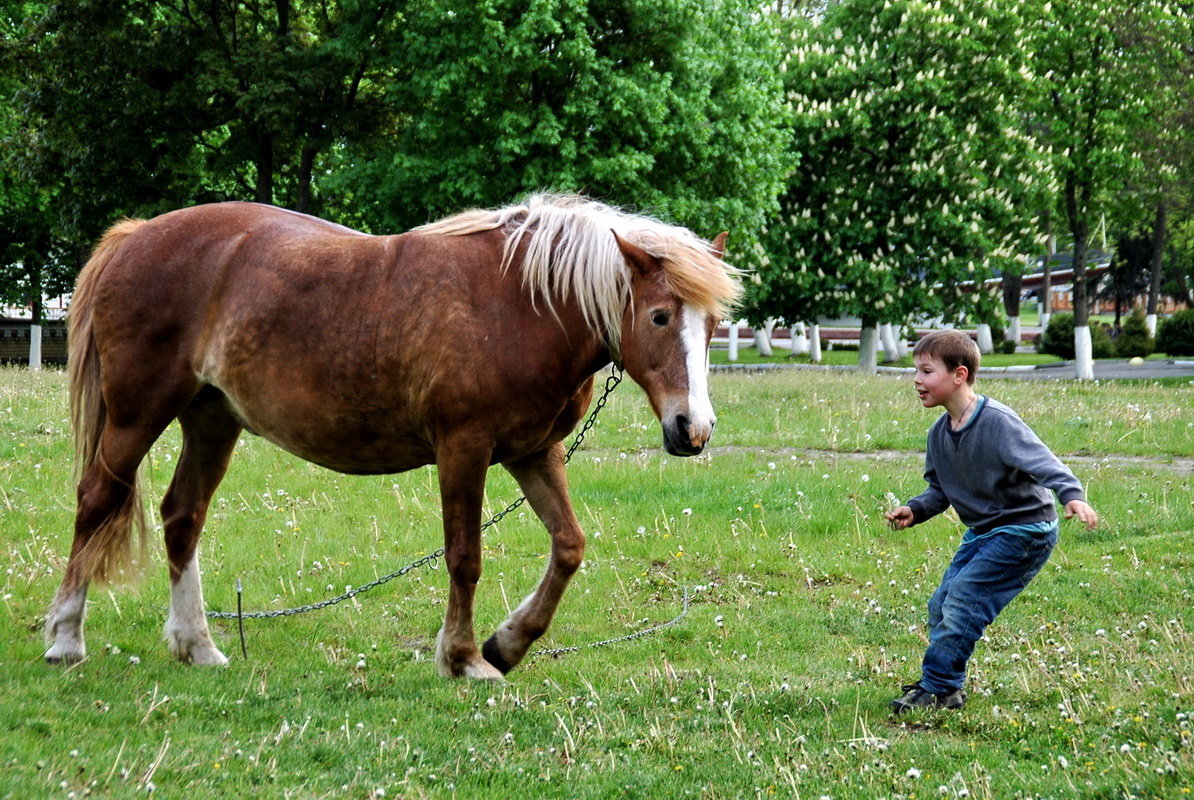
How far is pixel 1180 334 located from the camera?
3950 cm

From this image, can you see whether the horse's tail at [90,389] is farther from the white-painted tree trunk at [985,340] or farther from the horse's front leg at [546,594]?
the white-painted tree trunk at [985,340]

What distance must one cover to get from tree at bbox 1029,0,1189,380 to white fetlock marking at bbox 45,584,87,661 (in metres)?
25.6

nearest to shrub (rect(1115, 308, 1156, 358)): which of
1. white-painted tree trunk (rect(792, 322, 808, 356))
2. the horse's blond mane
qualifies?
white-painted tree trunk (rect(792, 322, 808, 356))

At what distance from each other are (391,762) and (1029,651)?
368 cm

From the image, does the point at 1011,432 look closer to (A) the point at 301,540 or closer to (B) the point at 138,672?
(B) the point at 138,672

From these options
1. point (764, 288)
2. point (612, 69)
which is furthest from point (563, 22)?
point (764, 288)

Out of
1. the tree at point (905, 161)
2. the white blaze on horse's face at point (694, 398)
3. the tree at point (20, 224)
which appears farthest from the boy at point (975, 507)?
the tree at point (20, 224)

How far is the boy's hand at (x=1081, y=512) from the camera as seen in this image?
4.63 m

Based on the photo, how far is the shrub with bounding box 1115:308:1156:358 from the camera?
41.0 m

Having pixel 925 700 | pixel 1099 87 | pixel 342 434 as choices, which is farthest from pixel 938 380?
pixel 1099 87

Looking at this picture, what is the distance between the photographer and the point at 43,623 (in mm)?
6801

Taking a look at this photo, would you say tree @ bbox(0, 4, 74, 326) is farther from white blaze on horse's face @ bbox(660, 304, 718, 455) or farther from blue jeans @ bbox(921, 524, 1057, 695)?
blue jeans @ bbox(921, 524, 1057, 695)

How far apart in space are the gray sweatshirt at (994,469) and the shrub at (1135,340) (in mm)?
39288

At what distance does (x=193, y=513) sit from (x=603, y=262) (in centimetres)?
287
